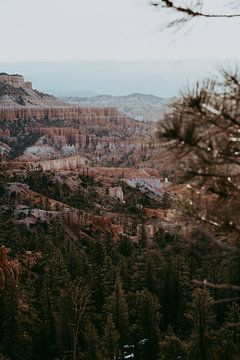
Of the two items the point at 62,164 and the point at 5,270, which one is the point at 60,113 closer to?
the point at 62,164

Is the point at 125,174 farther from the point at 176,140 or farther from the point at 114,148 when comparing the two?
the point at 176,140

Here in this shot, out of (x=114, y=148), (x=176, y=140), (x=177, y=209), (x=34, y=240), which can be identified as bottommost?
(x=114, y=148)

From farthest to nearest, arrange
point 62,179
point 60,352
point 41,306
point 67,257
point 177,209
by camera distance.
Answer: point 62,179, point 67,257, point 41,306, point 60,352, point 177,209

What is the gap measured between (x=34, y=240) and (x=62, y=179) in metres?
→ 39.1

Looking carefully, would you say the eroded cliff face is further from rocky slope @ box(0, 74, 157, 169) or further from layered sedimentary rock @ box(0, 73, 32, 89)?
layered sedimentary rock @ box(0, 73, 32, 89)

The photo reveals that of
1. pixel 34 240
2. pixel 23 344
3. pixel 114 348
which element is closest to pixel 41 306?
pixel 23 344

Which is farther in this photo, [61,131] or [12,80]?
[12,80]

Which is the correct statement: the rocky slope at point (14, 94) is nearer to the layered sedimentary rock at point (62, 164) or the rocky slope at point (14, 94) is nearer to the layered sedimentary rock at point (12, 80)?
the layered sedimentary rock at point (12, 80)

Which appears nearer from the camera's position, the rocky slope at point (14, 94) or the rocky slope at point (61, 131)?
the rocky slope at point (61, 131)

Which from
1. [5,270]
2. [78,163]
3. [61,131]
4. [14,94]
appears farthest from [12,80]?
[5,270]

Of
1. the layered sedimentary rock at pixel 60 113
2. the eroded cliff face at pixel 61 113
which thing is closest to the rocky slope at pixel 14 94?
the eroded cliff face at pixel 61 113

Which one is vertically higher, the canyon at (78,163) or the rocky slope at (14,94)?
the rocky slope at (14,94)

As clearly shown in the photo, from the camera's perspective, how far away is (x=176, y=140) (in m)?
3.82

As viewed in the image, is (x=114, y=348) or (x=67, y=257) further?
(x=67, y=257)
